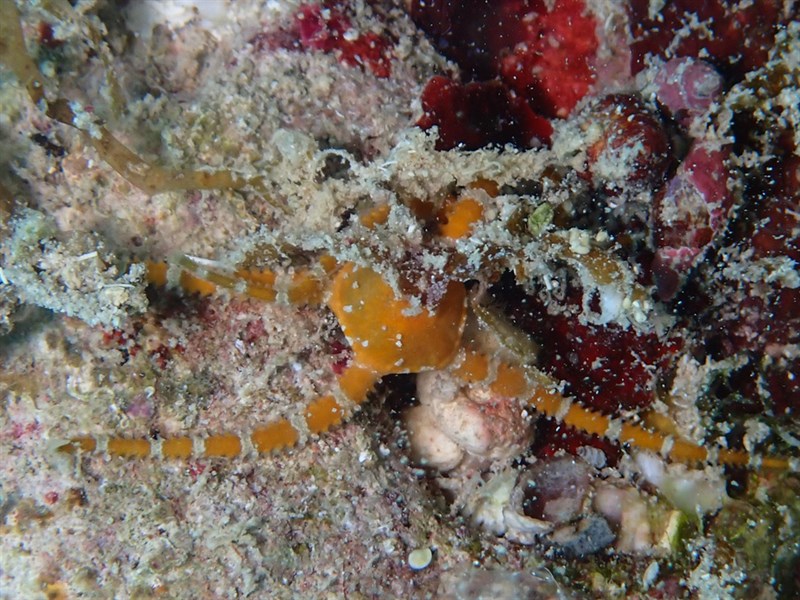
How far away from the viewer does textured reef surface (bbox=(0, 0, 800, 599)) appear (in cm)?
266

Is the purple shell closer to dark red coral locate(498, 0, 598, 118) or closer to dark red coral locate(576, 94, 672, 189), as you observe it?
dark red coral locate(576, 94, 672, 189)

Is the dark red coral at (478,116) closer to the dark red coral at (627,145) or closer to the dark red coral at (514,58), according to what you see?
Result: the dark red coral at (514,58)

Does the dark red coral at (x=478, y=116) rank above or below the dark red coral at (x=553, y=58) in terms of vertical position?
below

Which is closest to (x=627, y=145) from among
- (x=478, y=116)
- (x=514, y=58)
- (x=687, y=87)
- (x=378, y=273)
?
(x=687, y=87)

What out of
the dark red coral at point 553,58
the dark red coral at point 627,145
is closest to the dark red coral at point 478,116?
the dark red coral at point 553,58

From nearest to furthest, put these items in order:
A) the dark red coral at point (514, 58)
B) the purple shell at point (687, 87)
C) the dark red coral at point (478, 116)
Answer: the purple shell at point (687, 87)
the dark red coral at point (478, 116)
the dark red coral at point (514, 58)

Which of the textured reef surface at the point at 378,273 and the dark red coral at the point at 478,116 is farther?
the dark red coral at the point at 478,116

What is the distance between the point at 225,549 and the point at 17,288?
1637 mm

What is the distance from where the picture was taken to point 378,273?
8.98 feet

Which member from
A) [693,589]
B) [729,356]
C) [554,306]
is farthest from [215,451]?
[729,356]

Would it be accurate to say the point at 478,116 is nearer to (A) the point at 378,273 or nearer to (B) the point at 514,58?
(B) the point at 514,58

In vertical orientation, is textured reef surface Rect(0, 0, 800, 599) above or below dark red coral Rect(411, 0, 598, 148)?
below

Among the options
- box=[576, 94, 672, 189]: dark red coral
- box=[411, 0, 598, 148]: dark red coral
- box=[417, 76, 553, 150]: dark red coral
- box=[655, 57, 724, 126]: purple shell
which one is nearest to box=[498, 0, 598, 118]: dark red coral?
box=[411, 0, 598, 148]: dark red coral

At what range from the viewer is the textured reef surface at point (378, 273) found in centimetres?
266
